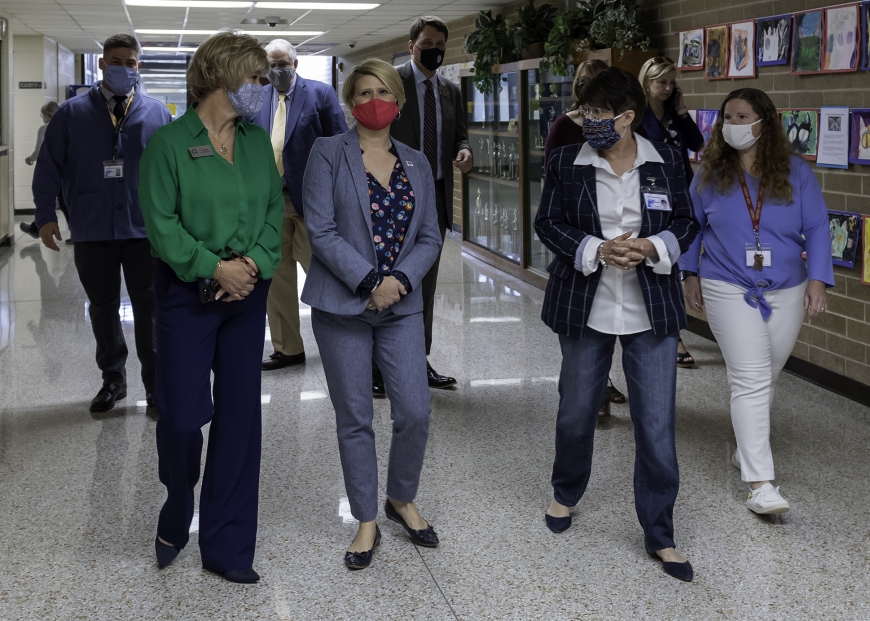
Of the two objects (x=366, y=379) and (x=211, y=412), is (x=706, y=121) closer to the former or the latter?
(x=366, y=379)

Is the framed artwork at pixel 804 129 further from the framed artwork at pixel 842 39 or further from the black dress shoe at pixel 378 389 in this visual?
the black dress shoe at pixel 378 389

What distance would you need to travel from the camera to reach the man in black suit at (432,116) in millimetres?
4734

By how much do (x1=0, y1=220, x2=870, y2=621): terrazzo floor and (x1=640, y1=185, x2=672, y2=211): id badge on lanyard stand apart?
1.13 m

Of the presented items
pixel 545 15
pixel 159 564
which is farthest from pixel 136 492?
pixel 545 15

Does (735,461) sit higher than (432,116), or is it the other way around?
(432,116)

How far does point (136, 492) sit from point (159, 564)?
698mm

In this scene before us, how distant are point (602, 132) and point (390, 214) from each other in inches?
27.5

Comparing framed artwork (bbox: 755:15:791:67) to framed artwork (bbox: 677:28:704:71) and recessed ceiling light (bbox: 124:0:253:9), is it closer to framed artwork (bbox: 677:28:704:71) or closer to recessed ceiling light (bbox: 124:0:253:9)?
framed artwork (bbox: 677:28:704:71)

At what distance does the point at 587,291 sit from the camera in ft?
9.70

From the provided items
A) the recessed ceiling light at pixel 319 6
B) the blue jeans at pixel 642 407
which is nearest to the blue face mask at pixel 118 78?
the blue jeans at pixel 642 407

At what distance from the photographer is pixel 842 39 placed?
478 centimetres

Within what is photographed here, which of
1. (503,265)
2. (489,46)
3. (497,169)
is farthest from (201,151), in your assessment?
(497,169)

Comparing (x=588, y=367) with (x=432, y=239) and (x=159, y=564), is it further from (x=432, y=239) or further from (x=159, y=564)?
(x=159, y=564)

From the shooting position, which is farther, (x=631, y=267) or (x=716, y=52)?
(x=716, y=52)
